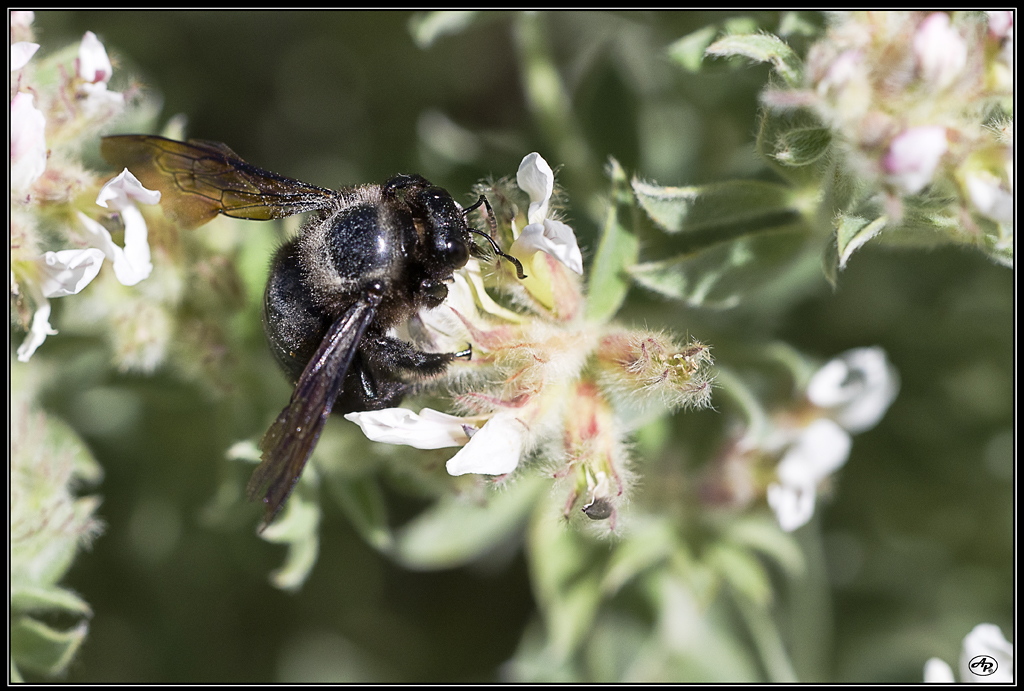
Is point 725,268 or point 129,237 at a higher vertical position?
point 129,237

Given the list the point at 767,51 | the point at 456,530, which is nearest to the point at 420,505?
the point at 456,530

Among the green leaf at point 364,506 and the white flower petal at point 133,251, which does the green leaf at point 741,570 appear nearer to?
the green leaf at point 364,506

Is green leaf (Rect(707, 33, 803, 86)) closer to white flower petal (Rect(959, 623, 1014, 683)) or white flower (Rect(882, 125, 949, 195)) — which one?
white flower (Rect(882, 125, 949, 195))

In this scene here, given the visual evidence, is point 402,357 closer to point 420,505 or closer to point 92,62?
point 92,62

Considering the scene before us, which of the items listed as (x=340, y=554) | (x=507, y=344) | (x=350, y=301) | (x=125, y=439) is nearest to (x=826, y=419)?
(x=507, y=344)

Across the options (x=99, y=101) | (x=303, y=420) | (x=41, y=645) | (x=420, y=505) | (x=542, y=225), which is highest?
(x=99, y=101)

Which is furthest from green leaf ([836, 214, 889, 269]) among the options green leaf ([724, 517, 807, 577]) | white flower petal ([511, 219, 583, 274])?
green leaf ([724, 517, 807, 577])

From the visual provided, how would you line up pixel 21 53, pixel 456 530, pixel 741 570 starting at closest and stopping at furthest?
pixel 21 53
pixel 741 570
pixel 456 530
